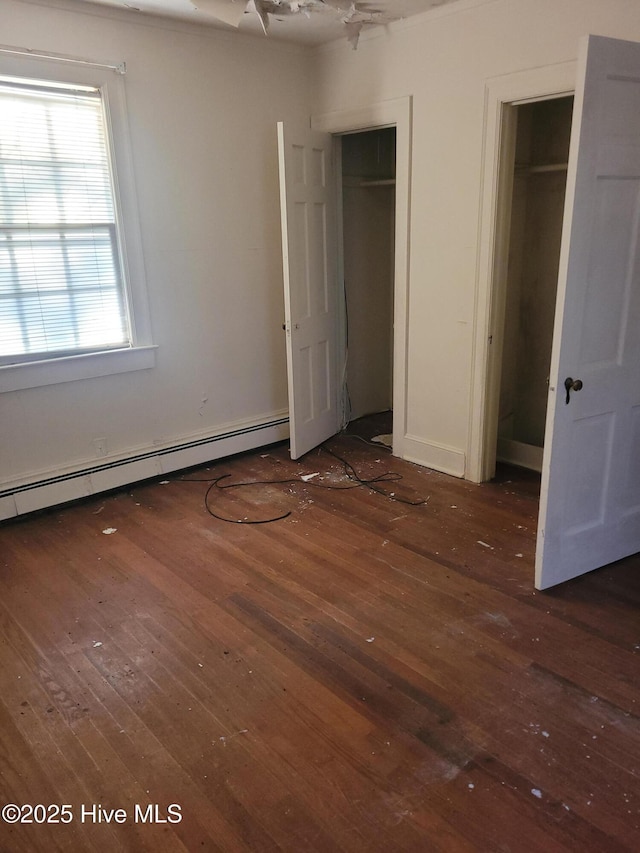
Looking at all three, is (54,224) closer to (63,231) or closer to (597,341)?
(63,231)

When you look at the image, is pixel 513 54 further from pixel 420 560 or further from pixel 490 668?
pixel 490 668

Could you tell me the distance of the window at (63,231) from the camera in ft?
10.7

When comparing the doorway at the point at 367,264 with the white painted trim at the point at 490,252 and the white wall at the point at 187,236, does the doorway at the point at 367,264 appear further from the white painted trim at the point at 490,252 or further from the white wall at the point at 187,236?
the white painted trim at the point at 490,252

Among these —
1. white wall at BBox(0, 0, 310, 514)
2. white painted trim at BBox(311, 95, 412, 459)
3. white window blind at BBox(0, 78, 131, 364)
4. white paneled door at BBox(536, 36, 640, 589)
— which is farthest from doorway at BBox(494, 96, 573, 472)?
white window blind at BBox(0, 78, 131, 364)

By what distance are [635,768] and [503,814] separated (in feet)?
1.47

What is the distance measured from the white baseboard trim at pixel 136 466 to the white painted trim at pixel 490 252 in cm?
152

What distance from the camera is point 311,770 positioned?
184 cm

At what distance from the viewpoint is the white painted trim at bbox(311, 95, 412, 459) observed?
3.85 metres

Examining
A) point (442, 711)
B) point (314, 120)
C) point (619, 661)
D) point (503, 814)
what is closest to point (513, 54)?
point (314, 120)

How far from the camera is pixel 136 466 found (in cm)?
395

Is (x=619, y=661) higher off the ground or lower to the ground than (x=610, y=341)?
lower

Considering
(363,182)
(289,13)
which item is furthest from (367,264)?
(289,13)

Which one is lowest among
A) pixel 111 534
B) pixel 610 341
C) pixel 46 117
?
pixel 111 534

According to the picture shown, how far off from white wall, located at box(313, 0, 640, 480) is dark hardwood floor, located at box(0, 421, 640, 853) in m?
0.88
